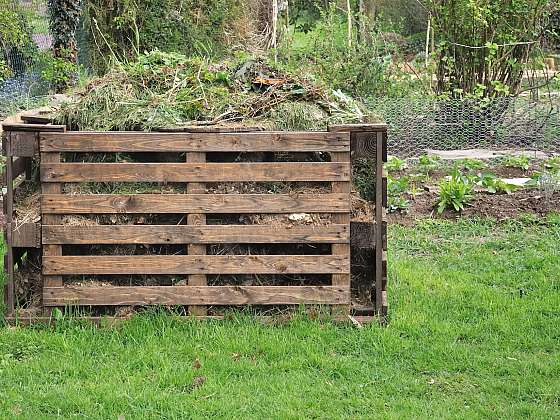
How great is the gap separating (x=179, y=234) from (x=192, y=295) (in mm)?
394

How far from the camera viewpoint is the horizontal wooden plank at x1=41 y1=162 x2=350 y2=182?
17.6 feet

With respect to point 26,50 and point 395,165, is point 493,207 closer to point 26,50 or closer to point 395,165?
point 395,165

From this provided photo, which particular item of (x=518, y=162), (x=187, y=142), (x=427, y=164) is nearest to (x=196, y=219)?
(x=187, y=142)

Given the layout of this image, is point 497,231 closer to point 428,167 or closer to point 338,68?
point 428,167

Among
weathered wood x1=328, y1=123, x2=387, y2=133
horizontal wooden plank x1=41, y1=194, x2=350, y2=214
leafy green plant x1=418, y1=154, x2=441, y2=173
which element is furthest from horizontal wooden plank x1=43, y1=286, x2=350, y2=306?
leafy green plant x1=418, y1=154, x2=441, y2=173

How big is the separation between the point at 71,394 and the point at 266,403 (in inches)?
39.1

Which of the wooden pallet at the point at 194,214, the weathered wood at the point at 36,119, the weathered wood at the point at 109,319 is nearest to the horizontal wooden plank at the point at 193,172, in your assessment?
the wooden pallet at the point at 194,214

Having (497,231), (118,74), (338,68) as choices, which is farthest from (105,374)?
(338,68)

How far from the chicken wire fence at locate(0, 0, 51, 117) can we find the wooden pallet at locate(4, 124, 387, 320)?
34.3ft

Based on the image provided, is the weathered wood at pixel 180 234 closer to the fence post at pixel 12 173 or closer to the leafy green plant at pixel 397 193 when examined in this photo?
the fence post at pixel 12 173

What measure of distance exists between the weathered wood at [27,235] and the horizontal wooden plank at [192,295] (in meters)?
0.30

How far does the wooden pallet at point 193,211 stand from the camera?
17.6 feet

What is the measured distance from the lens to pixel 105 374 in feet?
15.5

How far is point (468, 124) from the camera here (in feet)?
40.9
